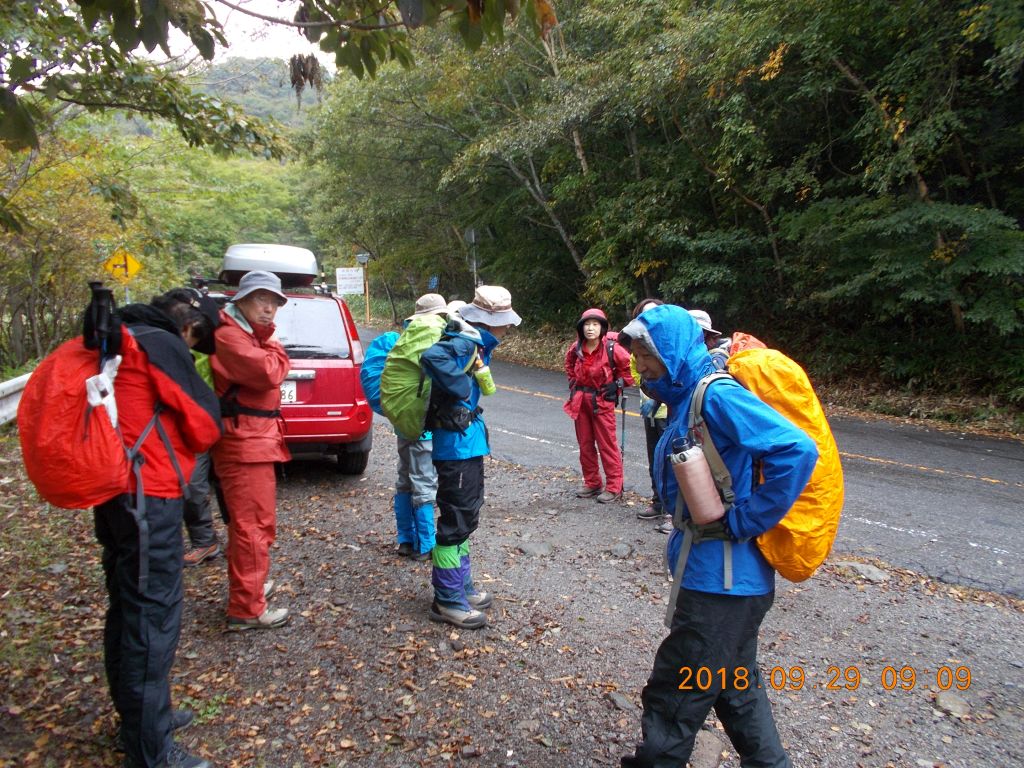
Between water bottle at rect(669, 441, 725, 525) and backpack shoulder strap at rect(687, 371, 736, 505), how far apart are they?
0.03m

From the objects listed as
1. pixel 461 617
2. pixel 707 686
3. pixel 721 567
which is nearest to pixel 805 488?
pixel 721 567

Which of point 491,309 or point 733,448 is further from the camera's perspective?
point 491,309

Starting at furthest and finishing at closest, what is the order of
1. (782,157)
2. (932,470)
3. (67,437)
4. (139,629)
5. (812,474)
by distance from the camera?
(782,157)
(932,470)
(139,629)
(67,437)
(812,474)

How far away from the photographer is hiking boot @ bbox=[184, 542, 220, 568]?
4.71 metres

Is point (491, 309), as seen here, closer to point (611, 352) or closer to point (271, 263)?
point (611, 352)

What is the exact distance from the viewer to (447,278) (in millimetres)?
29766

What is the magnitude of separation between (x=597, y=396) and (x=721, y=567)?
4.05 meters

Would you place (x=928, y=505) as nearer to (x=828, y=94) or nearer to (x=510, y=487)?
(x=510, y=487)

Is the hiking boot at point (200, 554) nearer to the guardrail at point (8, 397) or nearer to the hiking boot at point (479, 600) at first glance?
the hiking boot at point (479, 600)

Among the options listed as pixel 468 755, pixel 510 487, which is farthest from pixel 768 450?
pixel 510 487

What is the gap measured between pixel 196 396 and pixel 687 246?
1388cm

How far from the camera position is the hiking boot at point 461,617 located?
383 centimetres

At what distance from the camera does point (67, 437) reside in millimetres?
2338
